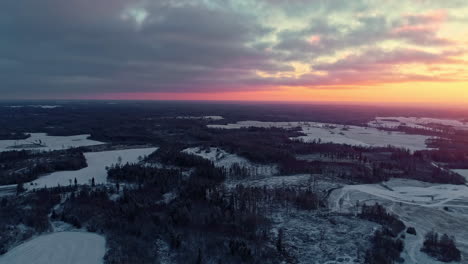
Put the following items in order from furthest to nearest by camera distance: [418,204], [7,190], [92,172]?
[92,172], [7,190], [418,204]

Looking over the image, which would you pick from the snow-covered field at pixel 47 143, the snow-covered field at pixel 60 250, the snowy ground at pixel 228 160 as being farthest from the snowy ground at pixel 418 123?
→ the snow-covered field at pixel 60 250

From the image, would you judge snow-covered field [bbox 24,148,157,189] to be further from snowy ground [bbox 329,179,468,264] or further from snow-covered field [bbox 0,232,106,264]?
snowy ground [bbox 329,179,468,264]

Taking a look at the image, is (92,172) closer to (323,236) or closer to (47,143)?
(323,236)

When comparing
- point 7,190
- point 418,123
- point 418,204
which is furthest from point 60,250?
point 418,123

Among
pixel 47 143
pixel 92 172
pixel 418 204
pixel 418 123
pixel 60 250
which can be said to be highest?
pixel 418 123

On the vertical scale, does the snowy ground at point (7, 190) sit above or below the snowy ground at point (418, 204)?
below

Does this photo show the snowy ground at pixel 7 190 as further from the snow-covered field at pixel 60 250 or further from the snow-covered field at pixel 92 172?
the snow-covered field at pixel 60 250

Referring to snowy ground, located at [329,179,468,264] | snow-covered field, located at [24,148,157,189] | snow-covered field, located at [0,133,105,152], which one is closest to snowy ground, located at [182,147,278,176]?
snow-covered field, located at [24,148,157,189]
